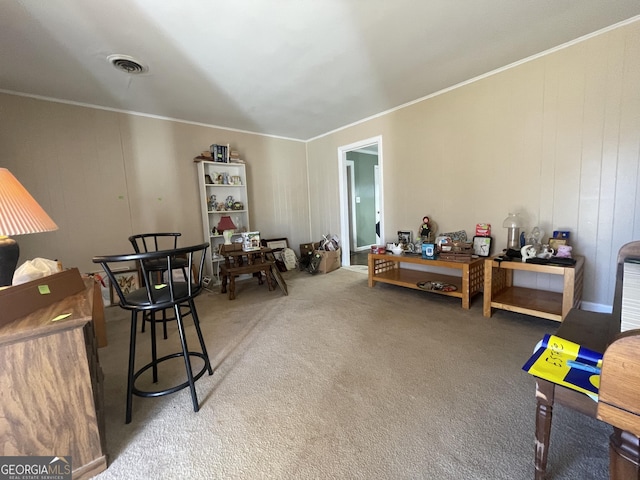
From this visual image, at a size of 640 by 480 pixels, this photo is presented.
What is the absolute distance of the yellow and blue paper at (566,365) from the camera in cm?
74

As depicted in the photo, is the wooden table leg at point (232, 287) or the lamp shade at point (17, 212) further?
the wooden table leg at point (232, 287)

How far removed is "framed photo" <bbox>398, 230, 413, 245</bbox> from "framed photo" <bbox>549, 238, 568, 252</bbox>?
1423mm

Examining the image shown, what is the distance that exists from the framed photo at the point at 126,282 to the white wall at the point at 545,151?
3.54m

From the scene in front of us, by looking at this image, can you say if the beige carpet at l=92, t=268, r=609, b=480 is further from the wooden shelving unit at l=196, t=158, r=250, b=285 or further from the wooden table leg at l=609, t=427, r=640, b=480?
the wooden shelving unit at l=196, t=158, r=250, b=285

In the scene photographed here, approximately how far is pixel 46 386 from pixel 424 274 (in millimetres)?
3263

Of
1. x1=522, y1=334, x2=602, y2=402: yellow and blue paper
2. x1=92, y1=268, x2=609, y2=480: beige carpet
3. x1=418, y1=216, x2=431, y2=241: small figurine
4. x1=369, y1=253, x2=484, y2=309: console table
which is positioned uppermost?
x1=418, y1=216, x2=431, y2=241: small figurine

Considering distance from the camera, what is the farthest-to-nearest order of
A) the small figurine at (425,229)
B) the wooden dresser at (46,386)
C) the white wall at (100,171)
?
1. the small figurine at (425,229)
2. the white wall at (100,171)
3. the wooden dresser at (46,386)

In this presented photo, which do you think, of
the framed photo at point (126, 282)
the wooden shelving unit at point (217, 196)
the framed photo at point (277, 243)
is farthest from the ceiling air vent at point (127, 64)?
the framed photo at point (277, 243)

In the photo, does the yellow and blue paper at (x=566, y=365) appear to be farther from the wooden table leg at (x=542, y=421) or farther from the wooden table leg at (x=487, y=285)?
the wooden table leg at (x=487, y=285)

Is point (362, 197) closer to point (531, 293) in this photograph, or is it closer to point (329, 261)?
point (329, 261)

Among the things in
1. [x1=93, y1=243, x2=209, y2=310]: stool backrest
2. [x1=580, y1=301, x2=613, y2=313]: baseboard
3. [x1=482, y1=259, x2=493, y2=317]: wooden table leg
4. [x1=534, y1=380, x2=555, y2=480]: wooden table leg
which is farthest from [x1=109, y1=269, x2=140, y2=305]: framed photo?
[x1=580, y1=301, x2=613, y2=313]: baseboard

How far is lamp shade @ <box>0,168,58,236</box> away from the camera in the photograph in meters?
1.04

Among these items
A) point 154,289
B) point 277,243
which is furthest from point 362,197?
point 154,289

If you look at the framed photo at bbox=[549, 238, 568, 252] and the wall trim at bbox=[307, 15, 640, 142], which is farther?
the framed photo at bbox=[549, 238, 568, 252]
